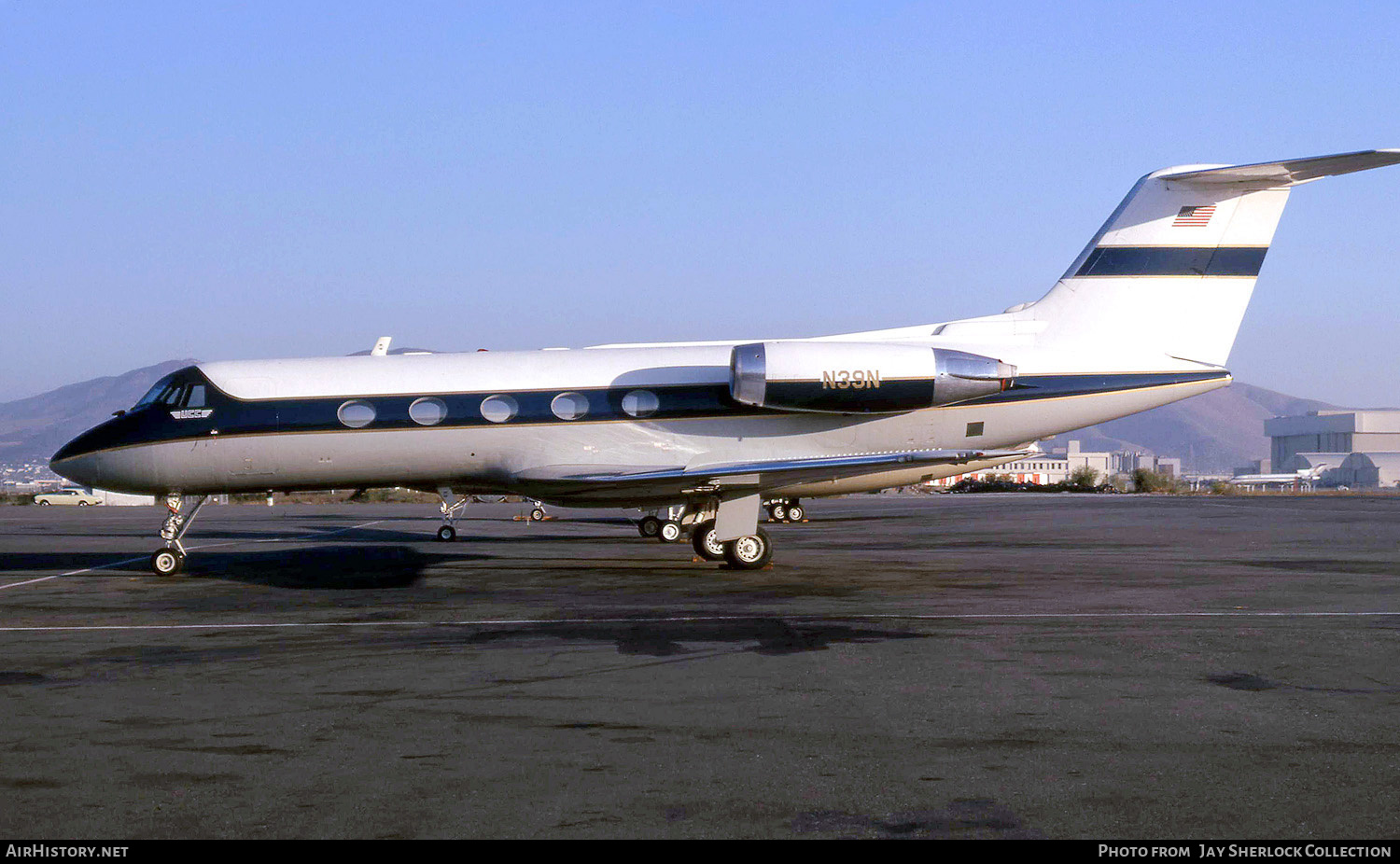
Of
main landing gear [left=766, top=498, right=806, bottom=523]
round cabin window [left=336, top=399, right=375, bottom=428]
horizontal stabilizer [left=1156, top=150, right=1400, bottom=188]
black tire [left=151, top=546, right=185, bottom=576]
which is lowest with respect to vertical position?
main landing gear [left=766, top=498, right=806, bottom=523]

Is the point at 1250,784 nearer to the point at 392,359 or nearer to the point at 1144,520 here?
the point at 392,359

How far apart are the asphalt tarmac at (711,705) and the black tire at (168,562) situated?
1.08 m

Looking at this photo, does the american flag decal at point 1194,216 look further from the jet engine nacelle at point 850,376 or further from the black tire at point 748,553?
the black tire at point 748,553

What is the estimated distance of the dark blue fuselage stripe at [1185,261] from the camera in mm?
18203

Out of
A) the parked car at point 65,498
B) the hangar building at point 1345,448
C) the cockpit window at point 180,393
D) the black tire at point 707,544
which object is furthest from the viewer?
the hangar building at point 1345,448

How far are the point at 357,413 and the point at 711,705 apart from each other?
11.7m

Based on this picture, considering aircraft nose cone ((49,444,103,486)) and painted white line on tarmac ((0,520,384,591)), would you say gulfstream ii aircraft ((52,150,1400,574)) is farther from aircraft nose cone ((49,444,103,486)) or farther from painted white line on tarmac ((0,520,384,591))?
painted white line on tarmac ((0,520,384,591))

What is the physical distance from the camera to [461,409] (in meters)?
17.9

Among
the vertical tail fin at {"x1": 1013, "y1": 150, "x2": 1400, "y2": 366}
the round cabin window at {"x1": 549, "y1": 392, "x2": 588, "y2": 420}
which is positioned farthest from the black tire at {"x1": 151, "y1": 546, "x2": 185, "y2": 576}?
the vertical tail fin at {"x1": 1013, "y1": 150, "x2": 1400, "y2": 366}

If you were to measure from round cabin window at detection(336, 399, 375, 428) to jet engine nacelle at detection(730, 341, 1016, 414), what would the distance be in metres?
5.64

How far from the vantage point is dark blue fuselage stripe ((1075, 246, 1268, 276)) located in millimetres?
18203

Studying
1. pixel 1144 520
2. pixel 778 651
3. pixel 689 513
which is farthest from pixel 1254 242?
pixel 1144 520

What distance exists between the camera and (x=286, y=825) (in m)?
5.26

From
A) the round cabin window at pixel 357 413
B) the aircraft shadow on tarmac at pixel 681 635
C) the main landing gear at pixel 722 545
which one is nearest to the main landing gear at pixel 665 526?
the main landing gear at pixel 722 545
